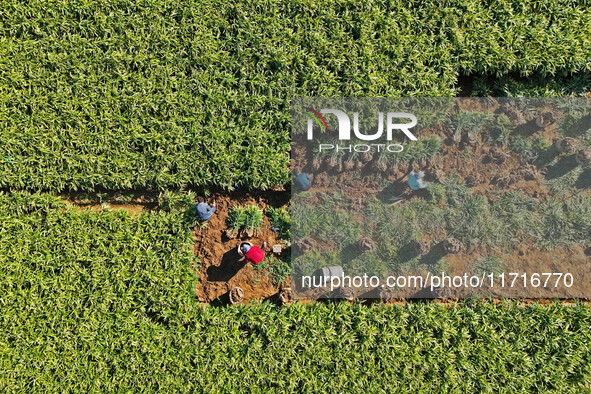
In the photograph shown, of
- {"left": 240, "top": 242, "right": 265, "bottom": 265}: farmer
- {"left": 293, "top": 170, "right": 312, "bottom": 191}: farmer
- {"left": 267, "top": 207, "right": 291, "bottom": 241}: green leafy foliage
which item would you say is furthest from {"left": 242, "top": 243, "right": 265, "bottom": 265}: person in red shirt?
{"left": 293, "top": 170, "right": 312, "bottom": 191}: farmer

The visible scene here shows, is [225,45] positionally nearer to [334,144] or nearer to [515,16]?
[334,144]

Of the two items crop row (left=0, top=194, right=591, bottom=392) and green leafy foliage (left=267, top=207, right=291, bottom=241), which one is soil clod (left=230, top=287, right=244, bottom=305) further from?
green leafy foliage (left=267, top=207, right=291, bottom=241)

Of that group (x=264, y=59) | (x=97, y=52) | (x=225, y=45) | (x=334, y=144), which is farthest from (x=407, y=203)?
(x=97, y=52)

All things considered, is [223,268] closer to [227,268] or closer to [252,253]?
[227,268]

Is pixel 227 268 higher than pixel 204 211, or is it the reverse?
pixel 204 211

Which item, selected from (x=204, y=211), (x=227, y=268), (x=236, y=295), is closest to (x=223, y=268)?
(x=227, y=268)

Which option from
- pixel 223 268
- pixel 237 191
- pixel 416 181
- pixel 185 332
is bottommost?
pixel 185 332
